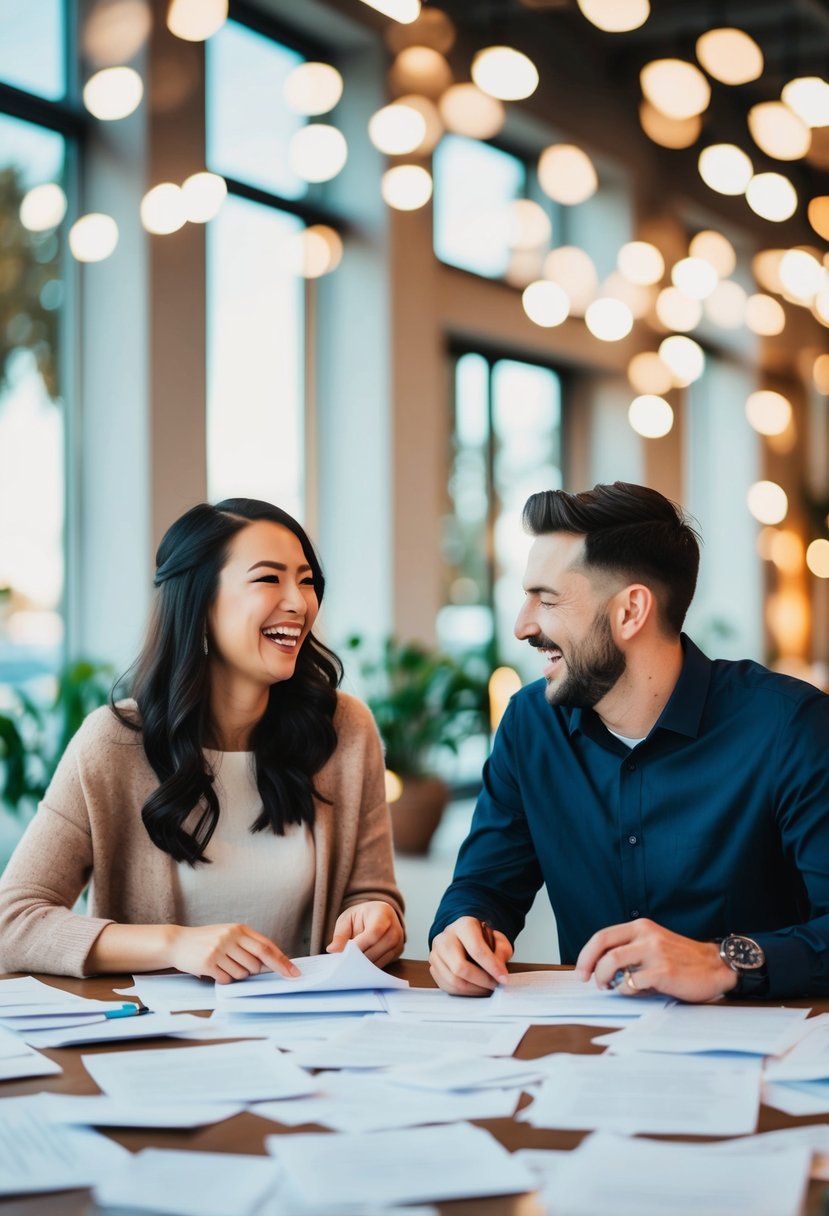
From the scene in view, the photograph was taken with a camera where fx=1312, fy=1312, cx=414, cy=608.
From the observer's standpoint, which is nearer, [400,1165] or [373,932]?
[400,1165]

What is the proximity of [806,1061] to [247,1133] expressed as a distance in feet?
2.05

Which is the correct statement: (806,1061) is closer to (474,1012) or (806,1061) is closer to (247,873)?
(474,1012)

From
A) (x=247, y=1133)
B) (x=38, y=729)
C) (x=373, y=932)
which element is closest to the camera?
(x=247, y=1133)

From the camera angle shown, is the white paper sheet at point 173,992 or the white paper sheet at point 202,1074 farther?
the white paper sheet at point 173,992

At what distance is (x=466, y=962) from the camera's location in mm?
1790

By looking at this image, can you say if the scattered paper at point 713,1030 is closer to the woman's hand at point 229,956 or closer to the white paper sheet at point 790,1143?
the white paper sheet at point 790,1143

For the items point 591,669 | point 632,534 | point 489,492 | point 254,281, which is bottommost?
point 591,669

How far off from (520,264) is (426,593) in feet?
6.67

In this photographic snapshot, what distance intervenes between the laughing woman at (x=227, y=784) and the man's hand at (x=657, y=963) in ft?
1.37

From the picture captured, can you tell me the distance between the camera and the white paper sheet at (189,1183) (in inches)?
43.4

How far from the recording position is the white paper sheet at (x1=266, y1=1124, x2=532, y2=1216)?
3.69 ft

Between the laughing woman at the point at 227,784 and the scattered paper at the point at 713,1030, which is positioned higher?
the laughing woman at the point at 227,784

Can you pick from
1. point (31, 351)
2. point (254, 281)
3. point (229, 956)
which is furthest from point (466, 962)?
point (254, 281)

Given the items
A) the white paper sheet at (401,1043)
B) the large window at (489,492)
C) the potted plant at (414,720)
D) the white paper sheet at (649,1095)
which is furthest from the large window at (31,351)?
the white paper sheet at (649,1095)
